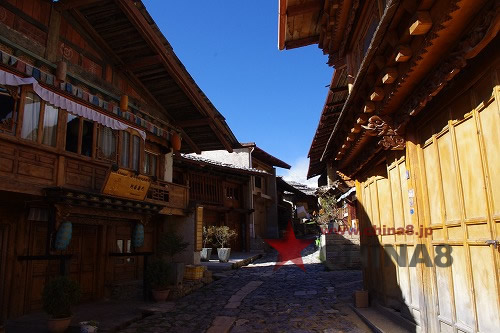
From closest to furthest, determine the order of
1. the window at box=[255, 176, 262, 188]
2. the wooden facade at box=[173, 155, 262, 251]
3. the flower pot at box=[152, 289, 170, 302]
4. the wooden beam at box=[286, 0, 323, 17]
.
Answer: the wooden beam at box=[286, 0, 323, 17]
the flower pot at box=[152, 289, 170, 302]
the wooden facade at box=[173, 155, 262, 251]
the window at box=[255, 176, 262, 188]

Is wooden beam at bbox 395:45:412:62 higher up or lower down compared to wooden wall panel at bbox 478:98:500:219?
higher up

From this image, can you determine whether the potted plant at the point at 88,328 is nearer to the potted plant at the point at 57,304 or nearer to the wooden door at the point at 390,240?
the potted plant at the point at 57,304

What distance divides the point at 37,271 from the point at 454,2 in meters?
10.9

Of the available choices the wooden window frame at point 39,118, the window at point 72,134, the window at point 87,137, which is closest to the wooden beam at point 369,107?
the wooden window frame at point 39,118

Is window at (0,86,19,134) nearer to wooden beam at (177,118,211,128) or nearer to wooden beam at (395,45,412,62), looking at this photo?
wooden beam at (177,118,211,128)

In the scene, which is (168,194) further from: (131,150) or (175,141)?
(131,150)

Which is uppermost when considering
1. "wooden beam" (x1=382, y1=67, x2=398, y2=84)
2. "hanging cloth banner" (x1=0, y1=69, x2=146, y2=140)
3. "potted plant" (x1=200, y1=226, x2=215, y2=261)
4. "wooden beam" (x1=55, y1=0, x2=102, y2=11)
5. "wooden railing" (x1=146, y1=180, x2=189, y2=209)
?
"wooden beam" (x1=55, y1=0, x2=102, y2=11)

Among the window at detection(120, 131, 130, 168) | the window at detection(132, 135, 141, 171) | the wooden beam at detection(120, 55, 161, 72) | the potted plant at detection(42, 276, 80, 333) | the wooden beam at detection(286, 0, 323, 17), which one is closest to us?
the potted plant at detection(42, 276, 80, 333)

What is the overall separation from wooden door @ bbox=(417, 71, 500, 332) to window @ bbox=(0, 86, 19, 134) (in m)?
8.11

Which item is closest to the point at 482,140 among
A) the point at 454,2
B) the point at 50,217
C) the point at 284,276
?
the point at 454,2

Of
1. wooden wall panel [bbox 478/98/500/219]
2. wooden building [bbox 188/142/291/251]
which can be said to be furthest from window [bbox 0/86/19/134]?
wooden building [bbox 188/142/291/251]

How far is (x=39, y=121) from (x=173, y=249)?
20.2ft

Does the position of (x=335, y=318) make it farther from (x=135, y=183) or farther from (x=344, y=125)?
(x=135, y=183)

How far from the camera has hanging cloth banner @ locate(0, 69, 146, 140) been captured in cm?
816
